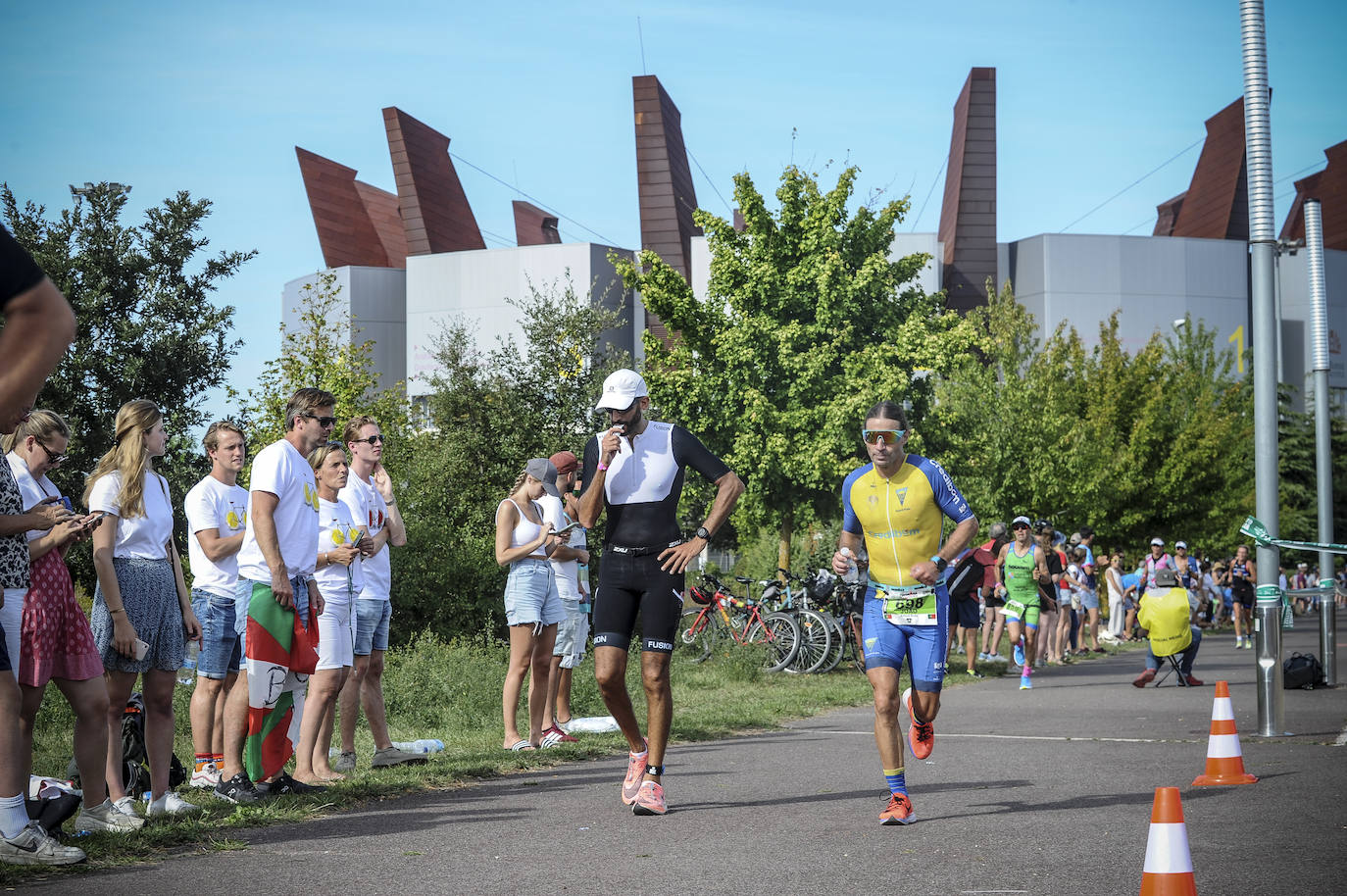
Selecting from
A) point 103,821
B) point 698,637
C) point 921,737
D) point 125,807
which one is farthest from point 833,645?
point 103,821

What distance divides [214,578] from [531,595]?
2.76 meters

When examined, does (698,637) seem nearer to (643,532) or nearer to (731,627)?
(731,627)

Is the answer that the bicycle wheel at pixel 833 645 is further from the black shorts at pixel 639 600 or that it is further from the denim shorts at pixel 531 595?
the black shorts at pixel 639 600

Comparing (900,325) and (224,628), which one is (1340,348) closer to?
(900,325)

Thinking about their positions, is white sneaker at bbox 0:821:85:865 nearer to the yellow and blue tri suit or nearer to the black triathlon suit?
the black triathlon suit

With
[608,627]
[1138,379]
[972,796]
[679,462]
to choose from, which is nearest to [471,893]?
[608,627]

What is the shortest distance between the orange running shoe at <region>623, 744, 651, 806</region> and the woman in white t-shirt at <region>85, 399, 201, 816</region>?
86.0 inches

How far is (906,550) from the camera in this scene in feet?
23.6

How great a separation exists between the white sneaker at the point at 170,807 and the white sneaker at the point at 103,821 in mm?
357

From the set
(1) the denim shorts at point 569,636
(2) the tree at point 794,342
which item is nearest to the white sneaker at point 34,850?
(1) the denim shorts at point 569,636

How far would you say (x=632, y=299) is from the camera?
183ft

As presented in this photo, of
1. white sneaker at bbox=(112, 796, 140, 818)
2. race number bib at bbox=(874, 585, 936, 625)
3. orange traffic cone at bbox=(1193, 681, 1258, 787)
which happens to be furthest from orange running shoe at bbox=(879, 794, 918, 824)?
white sneaker at bbox=(112, 796, 140, 818)

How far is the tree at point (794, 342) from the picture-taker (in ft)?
79.6

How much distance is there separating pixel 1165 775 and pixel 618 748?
12.2 feet
